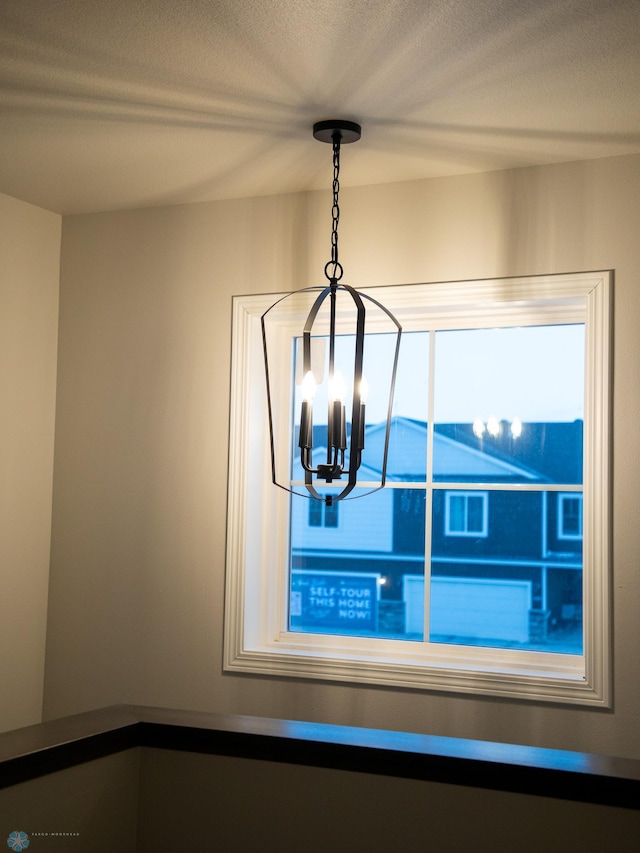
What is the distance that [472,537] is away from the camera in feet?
9.77

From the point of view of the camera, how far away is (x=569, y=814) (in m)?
1.55

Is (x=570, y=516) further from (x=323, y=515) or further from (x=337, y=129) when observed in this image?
(x=337, y=129)

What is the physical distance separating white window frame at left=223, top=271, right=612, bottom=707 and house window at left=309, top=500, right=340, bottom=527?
0.10 meters

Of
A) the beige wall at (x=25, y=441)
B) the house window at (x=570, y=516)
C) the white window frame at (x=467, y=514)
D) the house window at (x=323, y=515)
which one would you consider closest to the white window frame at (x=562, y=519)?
the house window at (x=570, y=516)

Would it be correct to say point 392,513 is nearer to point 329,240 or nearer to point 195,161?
point 329,240

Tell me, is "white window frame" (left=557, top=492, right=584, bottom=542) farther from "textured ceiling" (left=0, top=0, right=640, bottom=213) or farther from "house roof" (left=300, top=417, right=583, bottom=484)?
"textured ceiling" (left=0, top=0, right=640, bottom=213)

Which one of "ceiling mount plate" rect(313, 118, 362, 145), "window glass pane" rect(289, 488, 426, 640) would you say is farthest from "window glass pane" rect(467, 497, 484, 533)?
"ceiling mount plate" rect(313, 118, 362, 145)

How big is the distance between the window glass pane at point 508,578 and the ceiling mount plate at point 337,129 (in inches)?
48.1

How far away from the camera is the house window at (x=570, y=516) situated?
2840mm

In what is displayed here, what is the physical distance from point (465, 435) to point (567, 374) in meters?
0.39

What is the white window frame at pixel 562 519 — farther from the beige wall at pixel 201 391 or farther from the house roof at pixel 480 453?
the beige wall at pixel 201 391

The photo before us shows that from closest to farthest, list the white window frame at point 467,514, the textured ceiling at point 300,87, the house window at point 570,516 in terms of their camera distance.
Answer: the textured ceiling at point 300,87 < the house window at point 570,516 < the white window frame at point 467,514

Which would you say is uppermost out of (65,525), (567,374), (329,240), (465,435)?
(329,240)

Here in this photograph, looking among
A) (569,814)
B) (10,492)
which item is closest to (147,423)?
(10,492)
